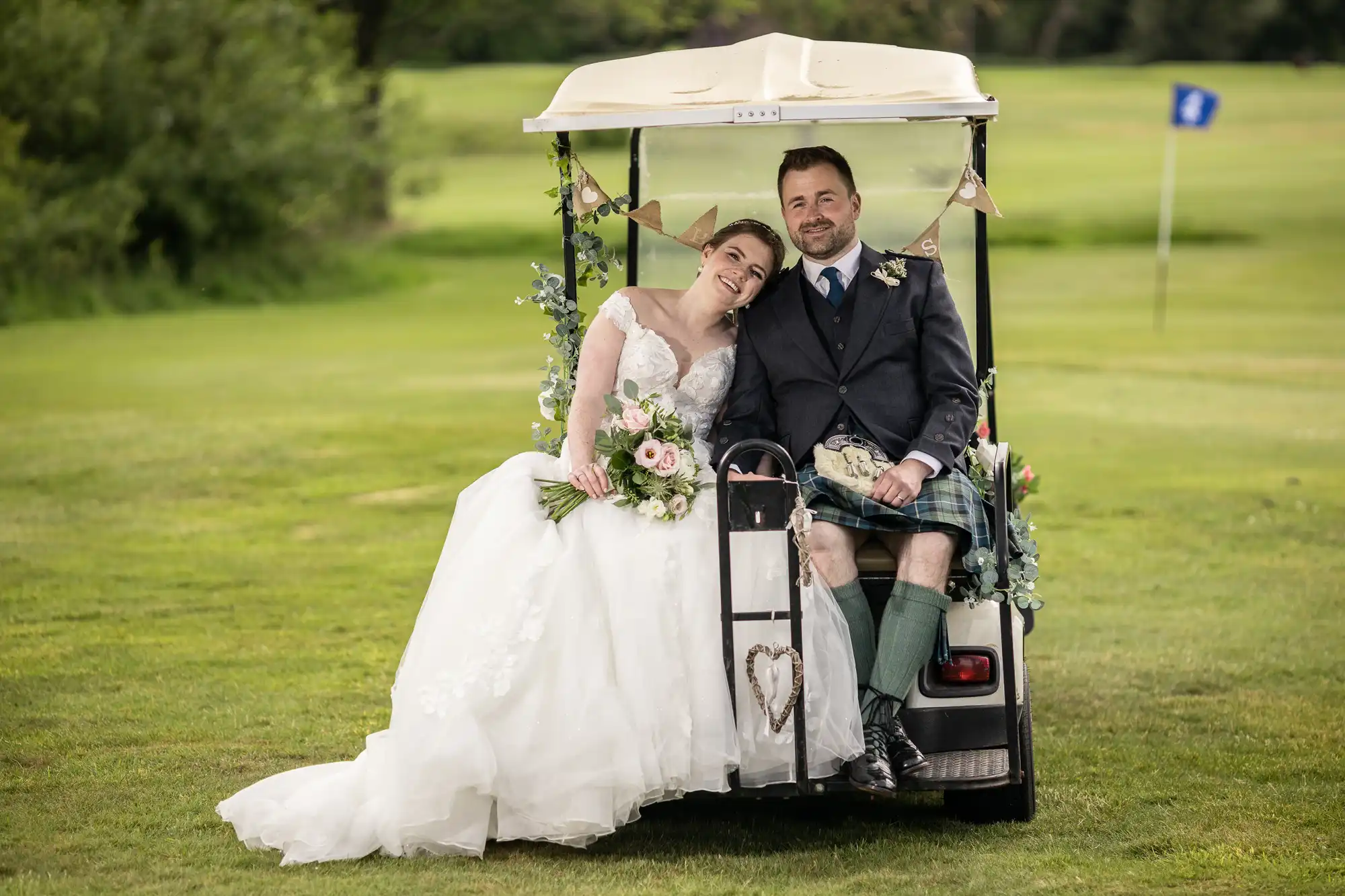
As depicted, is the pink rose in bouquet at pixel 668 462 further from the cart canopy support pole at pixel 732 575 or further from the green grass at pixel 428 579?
the green grass at pixel 428 579

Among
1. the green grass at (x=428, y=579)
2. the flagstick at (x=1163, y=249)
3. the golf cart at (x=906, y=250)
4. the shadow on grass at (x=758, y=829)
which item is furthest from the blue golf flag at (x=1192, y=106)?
the shadow on grass at (x=758, y=829)

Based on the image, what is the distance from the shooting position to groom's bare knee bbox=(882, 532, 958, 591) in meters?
4.59

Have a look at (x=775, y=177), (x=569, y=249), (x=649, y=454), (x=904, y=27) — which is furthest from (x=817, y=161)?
(x=904, y=27)

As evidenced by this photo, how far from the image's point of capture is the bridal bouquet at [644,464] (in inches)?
181

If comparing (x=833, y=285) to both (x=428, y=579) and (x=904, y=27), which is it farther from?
(x=904, y=27)

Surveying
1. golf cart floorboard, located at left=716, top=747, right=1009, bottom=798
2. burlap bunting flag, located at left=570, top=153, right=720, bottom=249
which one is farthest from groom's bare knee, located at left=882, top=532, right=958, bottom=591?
burlap bunting flag, located at left=570, top=153, right=720, bottom=249

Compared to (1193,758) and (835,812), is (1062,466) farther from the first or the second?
(835,812)

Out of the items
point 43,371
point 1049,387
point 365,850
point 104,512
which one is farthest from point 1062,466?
point 43,371

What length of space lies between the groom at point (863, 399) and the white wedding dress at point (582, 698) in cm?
16

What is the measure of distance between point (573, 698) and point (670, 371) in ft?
3.48

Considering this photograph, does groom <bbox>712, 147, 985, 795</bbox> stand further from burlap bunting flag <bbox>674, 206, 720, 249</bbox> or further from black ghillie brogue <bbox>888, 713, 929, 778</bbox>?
burlap bunting flag <bbox>674, 206, 720, 249</bbox>

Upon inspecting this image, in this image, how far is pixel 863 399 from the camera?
4973 millimetres

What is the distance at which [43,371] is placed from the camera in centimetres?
1723

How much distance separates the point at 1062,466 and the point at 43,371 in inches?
399
